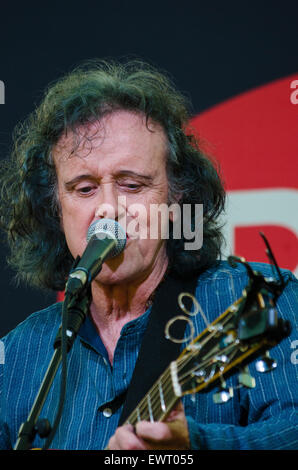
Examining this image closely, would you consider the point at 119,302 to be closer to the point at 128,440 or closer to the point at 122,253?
the point at 122,253

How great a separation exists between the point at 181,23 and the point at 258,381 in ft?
5.43

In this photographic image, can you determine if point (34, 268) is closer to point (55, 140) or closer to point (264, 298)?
point (55, 140)

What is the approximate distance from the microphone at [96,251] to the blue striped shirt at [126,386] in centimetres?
43

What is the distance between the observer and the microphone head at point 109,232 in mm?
1675

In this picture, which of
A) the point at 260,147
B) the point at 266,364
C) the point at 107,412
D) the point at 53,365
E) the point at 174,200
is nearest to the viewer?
the point at 266,364

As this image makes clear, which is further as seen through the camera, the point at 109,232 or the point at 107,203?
the point at 107,203

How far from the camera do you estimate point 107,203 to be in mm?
1999

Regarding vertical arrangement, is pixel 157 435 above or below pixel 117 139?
below

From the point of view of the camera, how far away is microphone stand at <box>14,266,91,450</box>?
52.7 inches

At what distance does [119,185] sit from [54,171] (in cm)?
44

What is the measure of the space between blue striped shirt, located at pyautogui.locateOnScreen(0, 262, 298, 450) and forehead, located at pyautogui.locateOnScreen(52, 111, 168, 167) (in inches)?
20.4

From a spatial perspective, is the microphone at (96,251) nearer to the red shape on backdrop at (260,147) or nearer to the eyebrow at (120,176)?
the eyebrow at (120,176)

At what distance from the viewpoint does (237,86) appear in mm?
2547

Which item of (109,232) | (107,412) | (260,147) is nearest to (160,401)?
(109,232)
